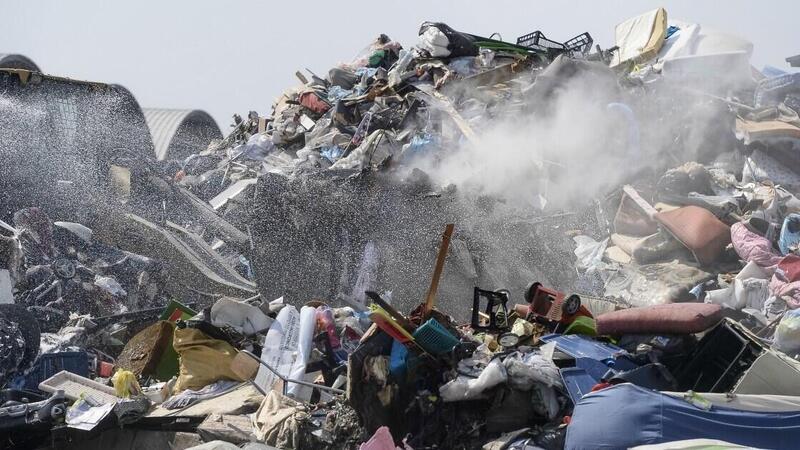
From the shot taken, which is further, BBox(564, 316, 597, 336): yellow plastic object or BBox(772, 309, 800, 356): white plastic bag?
BBox(772, 309, 800, 356): white plastic bag

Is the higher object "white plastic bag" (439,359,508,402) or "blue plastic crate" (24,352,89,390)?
"white plastic bag" (439,359,508,402)

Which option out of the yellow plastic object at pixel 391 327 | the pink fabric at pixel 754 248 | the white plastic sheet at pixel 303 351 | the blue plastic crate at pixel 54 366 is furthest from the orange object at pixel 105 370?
the pink fabric at pixel 754 248

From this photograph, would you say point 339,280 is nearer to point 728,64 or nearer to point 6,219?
point 6,219

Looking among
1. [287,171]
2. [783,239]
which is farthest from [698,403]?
[287,171]

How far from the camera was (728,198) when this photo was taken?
939 centimetres

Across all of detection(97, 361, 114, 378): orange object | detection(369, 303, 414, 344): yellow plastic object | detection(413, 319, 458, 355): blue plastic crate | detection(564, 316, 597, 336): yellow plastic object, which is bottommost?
detection(97, 361, 114, 378): orange object

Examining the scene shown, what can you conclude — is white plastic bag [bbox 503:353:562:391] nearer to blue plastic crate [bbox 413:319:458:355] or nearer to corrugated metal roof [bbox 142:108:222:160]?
blue plastic crate [bbox 413:319:458:355]

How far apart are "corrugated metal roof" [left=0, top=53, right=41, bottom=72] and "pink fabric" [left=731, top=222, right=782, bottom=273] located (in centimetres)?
1059

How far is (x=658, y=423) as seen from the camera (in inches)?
168

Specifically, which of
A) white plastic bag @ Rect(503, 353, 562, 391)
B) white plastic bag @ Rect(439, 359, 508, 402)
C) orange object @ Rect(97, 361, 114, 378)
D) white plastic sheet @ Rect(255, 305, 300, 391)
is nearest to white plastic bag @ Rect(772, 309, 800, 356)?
white plastic bag @ Rect(503, 353, 562, 391)

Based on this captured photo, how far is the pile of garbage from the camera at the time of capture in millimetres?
5109

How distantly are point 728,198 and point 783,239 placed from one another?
0.91 meters

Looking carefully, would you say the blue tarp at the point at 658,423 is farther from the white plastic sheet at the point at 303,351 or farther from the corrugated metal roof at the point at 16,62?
the corrugated metal roof at the point at 16,62

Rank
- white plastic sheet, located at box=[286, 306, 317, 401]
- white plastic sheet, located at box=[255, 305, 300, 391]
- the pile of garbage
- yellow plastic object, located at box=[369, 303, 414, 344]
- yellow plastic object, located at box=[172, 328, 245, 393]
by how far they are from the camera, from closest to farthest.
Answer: the pile of garbage
yellow plastic object, located at box=[369, 303, 414, 344]
white plastic sheet, located at box=[286, 306, 317, 401]
white plastic sheet, located at box=[255, 305, 300, 391]
yellow plastic object, located at box=[172, 328, 245, 393]
